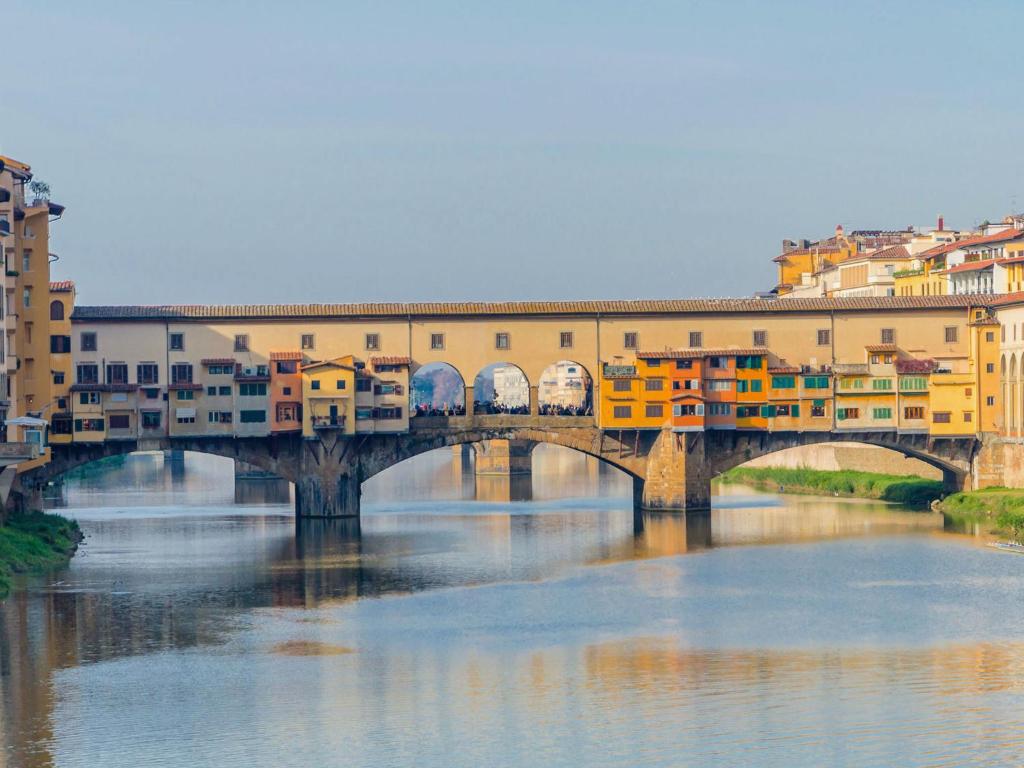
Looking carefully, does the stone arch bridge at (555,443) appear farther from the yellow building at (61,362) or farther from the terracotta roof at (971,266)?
the terracotta roof at (971,266)

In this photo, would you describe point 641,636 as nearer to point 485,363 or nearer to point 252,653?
point 252,653

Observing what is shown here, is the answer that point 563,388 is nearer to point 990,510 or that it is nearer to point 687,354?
point 687,354

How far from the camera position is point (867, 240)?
114 m

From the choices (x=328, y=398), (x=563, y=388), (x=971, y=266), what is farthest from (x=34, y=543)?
(x=563, y=388)

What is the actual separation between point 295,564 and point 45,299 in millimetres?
Result: 11592

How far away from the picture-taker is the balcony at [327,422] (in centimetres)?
6869

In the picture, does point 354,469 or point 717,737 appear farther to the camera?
point 354,469

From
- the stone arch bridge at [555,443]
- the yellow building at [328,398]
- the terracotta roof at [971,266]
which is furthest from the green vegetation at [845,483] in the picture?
the yellow building at [328,398]

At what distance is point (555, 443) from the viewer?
225 feet

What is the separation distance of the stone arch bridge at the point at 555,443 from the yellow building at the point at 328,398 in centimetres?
63

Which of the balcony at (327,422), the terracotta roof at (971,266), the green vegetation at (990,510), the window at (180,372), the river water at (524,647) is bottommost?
the river water at (524,647)

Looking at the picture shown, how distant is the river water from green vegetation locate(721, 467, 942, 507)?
5794 millimetres

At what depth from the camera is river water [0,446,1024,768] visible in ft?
106

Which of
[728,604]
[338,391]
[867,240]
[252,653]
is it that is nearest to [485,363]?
[338,391]
